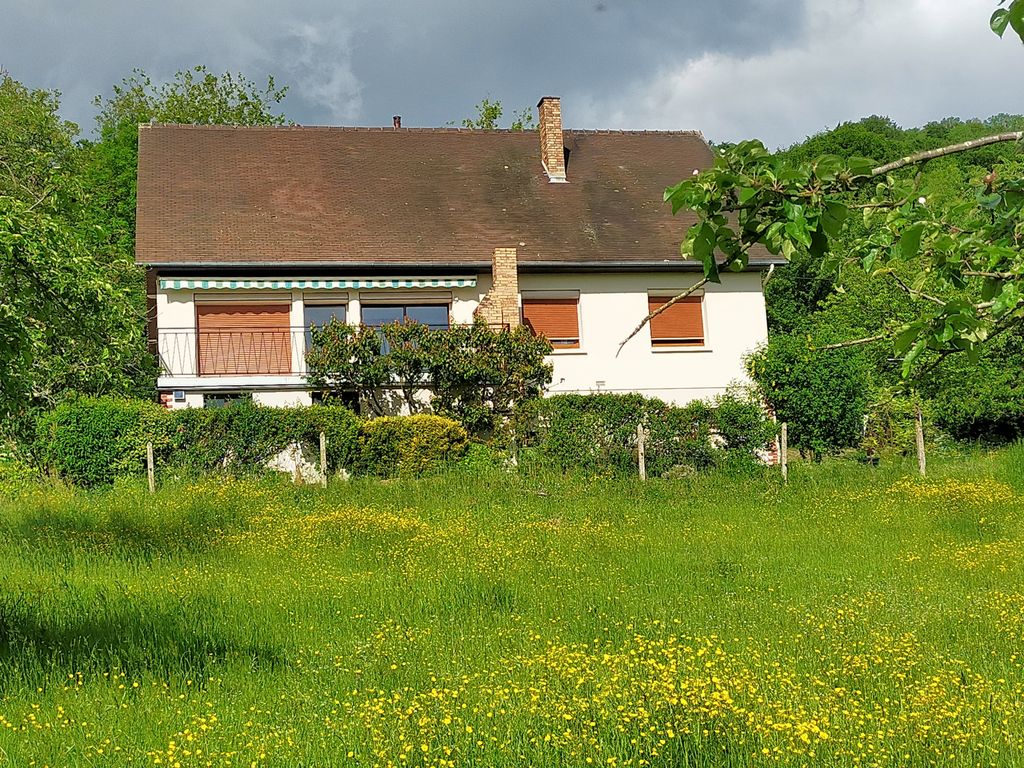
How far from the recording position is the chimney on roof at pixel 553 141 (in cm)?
3083

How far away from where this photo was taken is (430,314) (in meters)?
27.1

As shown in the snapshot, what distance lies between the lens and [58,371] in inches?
583

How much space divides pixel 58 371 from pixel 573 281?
15117 mm

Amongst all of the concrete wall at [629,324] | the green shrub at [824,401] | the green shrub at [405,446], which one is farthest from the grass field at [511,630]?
the concrete wall at [629,324]

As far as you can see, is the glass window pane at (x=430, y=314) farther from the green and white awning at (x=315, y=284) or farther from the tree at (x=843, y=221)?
the tree at (x=843, y=221)

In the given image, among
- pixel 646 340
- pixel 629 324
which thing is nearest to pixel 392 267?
pixel 629 324

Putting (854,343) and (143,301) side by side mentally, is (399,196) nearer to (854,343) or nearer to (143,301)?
(143,301)

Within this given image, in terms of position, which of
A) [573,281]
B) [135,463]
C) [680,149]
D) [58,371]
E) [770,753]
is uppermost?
[680,149]

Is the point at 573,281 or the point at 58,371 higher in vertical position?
the point at 573,281

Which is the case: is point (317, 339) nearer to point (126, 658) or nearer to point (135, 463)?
point (135, 463)

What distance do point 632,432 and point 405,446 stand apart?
477 cm

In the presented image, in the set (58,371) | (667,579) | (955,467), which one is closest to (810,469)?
(955,467)

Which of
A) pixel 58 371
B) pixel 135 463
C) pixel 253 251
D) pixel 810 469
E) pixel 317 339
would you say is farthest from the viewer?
pixel 253 251

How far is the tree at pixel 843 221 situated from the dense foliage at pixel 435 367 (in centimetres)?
2007
